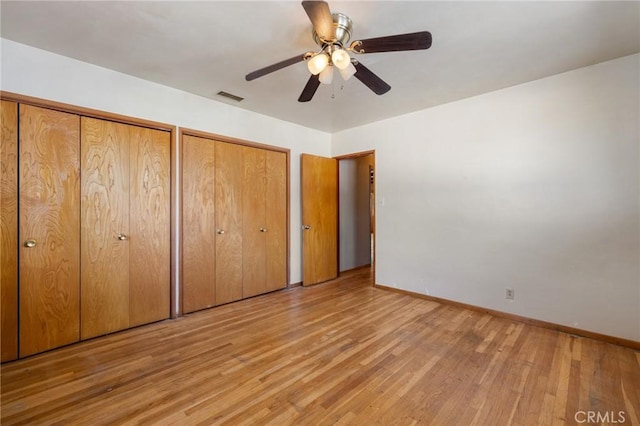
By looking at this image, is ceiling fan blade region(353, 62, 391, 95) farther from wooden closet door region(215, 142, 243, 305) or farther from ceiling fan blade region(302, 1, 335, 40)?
wooden closet door region(215, 142, 243, 305)

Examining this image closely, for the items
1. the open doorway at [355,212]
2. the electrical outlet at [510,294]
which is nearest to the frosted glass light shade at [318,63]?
the electrical outlet at [510,294]

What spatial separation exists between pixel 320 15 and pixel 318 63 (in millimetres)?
312

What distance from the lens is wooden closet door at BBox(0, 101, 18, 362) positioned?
6.89 ft

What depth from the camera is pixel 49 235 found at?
229cm

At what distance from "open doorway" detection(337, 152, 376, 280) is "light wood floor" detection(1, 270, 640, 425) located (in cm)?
239

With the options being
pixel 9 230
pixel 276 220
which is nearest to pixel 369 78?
pixel 276 220

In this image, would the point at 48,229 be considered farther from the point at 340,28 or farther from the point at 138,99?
the point at 340,28

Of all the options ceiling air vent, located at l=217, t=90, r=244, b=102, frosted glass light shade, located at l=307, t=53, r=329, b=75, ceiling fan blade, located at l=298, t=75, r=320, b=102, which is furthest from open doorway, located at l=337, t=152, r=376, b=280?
frosted glass light shade, located at l=307, t=53, r=329, b=75

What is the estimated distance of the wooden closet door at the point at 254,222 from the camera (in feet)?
11.9

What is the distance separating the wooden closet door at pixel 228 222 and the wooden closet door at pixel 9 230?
65.6 inches

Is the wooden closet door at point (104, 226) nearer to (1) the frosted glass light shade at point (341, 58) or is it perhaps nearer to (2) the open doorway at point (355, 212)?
(1) the frosted glass light shade at point (341, 58)

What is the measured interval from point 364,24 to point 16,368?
3702 millimetres

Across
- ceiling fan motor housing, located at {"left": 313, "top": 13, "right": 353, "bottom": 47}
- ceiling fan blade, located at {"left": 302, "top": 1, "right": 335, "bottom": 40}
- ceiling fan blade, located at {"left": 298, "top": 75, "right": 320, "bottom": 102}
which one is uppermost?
ceiling fan motor housing, located at {"left": 313, "top": 13, "right": 353, "bottom": 47}

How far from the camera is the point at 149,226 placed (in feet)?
9.32
